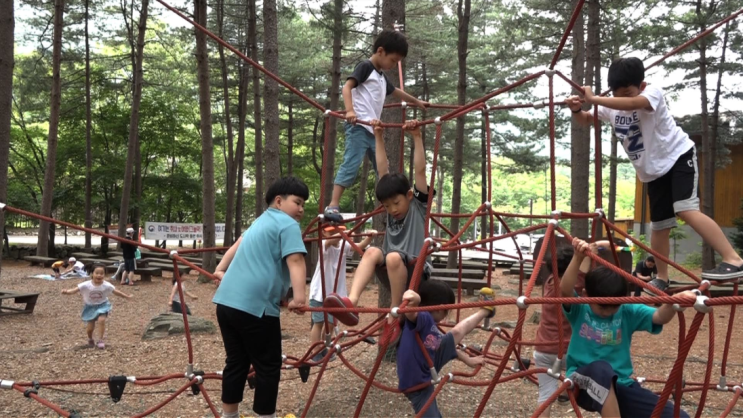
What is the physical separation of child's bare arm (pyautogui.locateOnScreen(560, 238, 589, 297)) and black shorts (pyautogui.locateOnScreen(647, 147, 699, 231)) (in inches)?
34.1

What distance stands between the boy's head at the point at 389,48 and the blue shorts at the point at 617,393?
2317 millimetres

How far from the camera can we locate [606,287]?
2.42 meters

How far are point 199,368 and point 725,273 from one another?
13.1 feet

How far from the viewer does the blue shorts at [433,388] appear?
9.04 ft

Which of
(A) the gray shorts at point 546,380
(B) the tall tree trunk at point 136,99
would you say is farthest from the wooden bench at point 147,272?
(A) the gray shorts at point 546,380

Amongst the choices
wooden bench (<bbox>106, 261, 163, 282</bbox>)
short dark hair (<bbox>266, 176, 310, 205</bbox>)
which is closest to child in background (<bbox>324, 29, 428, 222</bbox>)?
short dark hair (<bbox>266, 176, 310, 205</bbox>)

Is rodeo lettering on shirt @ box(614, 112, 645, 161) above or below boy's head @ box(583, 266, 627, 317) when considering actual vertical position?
above

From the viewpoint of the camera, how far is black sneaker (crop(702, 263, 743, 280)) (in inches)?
101

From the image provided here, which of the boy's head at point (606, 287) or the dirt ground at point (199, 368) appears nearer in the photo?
the boy's head at point (606, 287)

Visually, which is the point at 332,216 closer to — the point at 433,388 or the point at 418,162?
the point at 418,162

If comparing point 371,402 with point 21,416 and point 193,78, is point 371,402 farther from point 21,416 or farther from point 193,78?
point 193,78

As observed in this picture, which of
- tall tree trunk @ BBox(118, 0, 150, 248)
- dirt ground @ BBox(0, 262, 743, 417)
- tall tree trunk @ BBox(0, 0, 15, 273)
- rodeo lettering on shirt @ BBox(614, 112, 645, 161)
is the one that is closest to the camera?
rodeo lettering on shirt @ BBox(614, 112, 645, 161)

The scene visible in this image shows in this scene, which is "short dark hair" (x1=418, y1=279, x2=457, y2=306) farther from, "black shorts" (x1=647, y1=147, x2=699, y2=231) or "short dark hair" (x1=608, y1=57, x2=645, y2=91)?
"short dark hair" (x1=608, y1=57, x2=645, y2=91)

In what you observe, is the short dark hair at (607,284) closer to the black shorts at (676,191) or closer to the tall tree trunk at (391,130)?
the black shorts at (676,191)
